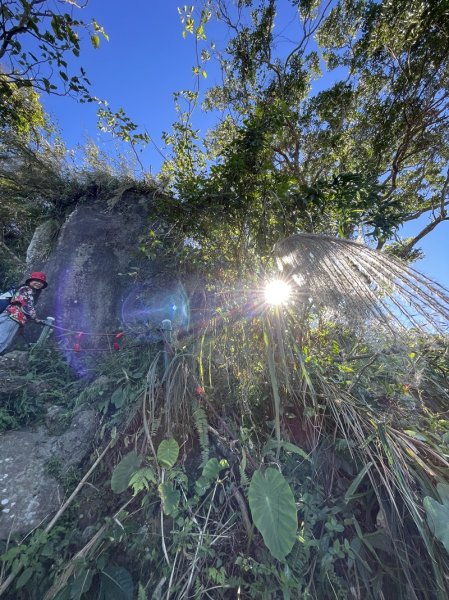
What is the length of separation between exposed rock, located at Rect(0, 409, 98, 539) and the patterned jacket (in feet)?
5.83

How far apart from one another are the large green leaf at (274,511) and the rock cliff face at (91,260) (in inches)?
129

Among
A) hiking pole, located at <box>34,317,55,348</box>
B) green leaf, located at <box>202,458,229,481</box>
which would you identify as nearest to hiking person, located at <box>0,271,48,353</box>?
hiking pole, located at <box>34,317,55,348</box>

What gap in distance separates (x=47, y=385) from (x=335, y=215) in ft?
12.2

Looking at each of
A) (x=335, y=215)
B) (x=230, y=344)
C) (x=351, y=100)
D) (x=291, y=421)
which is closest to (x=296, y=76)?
(x=351, y=100)

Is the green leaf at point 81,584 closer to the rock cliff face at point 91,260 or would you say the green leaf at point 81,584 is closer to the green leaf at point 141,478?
the green leaf at point 141,478

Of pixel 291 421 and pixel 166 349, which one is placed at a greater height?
pixel 166 349

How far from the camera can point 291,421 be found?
2.06m

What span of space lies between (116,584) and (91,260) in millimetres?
3994

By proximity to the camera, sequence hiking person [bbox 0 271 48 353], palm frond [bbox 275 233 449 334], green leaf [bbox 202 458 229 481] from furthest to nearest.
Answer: hiking person [bbox 0 271 48 353]
green leaf [bbox 202 458 229 481]
palm frond [bbox 275 233 449 334]

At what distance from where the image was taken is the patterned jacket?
3.43m

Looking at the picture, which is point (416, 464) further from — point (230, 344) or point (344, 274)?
point (230, 344)

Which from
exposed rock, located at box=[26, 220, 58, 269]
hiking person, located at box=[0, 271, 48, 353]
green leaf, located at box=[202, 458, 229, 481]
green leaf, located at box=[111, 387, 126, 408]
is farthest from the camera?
exposed rock, located at box=[26, 220, 58, 269]

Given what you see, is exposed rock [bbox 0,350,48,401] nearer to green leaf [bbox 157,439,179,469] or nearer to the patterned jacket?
the patterned jacket

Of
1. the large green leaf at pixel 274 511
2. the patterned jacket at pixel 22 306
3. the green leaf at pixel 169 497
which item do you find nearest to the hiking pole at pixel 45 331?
the patterned jacket at pixel 22 306
